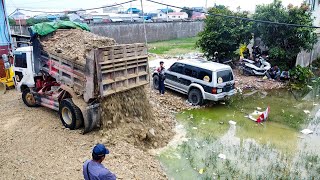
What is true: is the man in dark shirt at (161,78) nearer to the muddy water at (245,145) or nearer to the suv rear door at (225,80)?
the muddy water at (245,145)

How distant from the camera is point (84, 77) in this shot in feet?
23.2

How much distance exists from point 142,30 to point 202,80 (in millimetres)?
19307

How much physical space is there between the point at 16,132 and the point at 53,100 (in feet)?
4.31

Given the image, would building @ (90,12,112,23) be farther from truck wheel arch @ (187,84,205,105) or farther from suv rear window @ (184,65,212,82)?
truck wheel arch @ (187,84,205,105)

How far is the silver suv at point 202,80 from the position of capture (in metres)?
10.2

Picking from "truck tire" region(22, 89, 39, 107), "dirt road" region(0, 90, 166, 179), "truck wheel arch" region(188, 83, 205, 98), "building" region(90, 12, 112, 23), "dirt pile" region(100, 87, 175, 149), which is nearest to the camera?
"dirt road" region(0, 90, 166, 179)

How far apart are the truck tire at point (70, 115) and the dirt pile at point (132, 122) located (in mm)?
678

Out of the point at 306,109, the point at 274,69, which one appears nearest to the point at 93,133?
the point at 306,109

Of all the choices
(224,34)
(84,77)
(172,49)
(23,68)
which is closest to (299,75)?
(224,34)

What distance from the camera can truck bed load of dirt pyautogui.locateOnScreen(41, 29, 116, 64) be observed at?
7.52 m

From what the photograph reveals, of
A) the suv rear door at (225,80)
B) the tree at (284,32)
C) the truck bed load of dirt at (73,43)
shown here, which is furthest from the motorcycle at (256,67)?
the truck bed load of dirt at (73,43)

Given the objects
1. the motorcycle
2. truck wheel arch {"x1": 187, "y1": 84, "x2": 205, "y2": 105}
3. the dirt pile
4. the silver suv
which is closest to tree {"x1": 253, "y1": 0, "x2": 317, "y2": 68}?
the motorcycle

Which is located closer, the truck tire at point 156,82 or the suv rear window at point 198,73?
the suv rear window at point 198,73

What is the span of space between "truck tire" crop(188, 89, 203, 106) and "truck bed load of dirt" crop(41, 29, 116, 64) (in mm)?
3996
